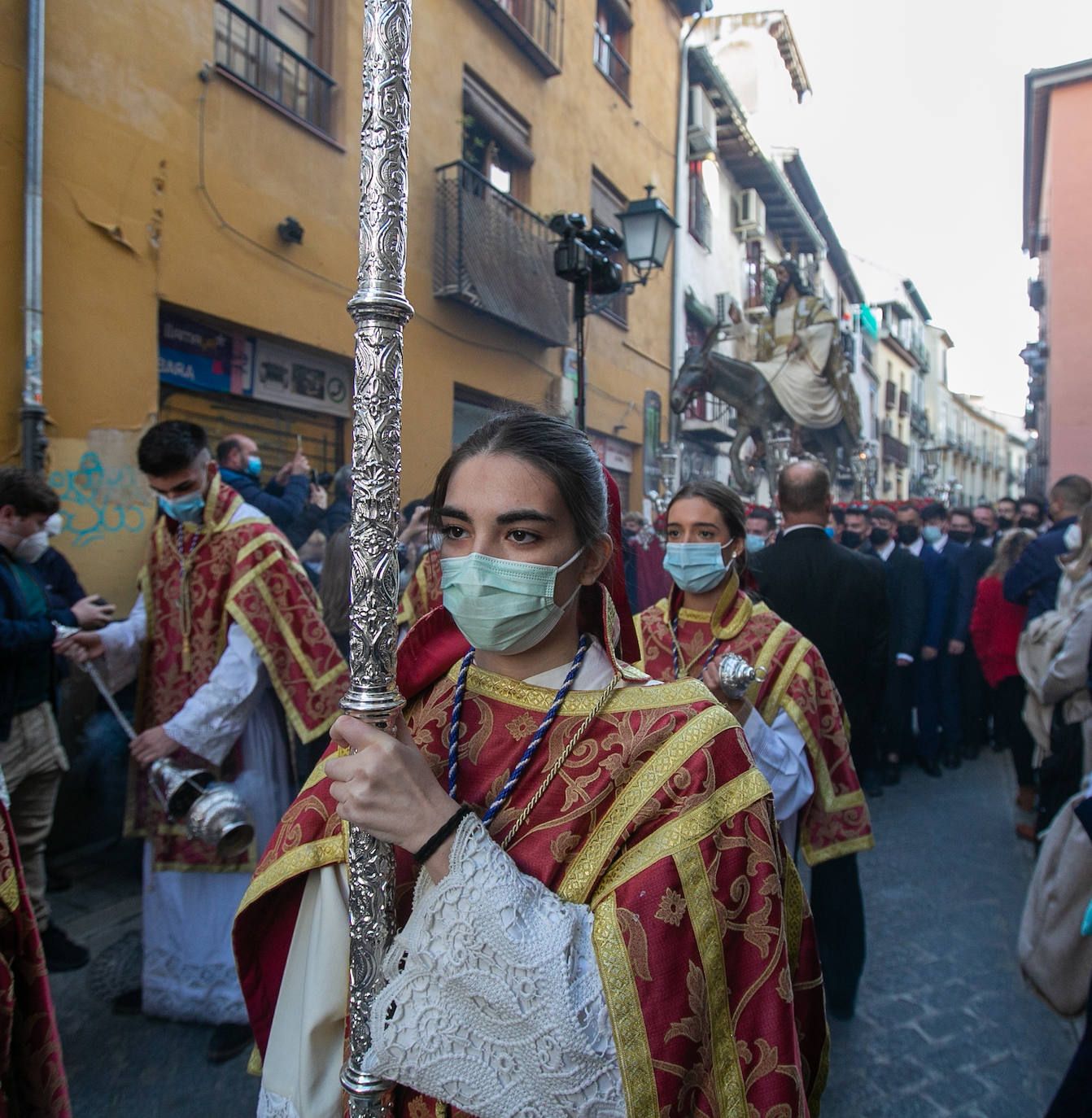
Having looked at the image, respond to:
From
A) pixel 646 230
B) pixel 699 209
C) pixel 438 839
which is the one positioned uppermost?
pixel 699 209

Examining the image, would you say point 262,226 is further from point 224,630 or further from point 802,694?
point 802,694

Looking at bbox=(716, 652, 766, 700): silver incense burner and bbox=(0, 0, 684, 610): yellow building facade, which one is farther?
bbox=(0, 0, 684, 610): yellow building facade

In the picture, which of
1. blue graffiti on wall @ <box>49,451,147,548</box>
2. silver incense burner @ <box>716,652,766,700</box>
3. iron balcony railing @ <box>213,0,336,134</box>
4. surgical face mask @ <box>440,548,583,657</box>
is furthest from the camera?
iron balcony railing @ <box>213,0,336,134</box>

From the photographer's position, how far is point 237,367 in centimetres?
646

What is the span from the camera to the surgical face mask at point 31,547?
3396 mm

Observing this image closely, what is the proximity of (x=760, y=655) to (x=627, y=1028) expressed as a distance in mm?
1749

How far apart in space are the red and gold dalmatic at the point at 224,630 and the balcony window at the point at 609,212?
9.44 m

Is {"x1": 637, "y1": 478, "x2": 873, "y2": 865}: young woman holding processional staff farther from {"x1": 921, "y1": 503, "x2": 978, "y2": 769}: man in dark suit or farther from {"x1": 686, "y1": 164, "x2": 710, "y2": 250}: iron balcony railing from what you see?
{"x1": 686, "y1": 164, "x2": 710, "y2": 250}: iron balcony railing

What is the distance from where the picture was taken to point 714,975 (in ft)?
4.11

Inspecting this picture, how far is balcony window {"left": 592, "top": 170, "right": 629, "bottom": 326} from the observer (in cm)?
1203

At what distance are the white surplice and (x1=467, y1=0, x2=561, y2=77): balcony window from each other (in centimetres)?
825

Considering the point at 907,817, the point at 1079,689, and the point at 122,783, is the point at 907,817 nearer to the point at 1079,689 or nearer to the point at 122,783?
the point at 1079,689

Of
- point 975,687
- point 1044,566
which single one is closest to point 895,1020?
point 1044,566

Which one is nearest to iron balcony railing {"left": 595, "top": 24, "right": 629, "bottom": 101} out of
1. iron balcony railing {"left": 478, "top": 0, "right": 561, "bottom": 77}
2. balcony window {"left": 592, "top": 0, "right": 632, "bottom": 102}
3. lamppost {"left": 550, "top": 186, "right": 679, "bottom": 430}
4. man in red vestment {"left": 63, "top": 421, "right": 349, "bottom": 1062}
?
balcony window {"left": 592, "top": 0, "right": 632, "bottom": 102}
